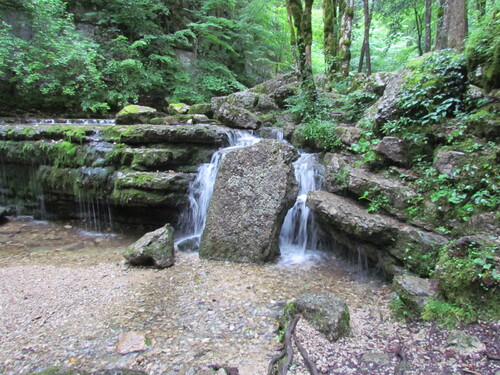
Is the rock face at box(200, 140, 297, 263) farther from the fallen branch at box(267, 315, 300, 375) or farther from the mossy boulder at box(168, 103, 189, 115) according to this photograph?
the mossy boulder at box(168, 103, 189, 115)

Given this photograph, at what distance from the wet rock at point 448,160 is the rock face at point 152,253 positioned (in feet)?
14.5

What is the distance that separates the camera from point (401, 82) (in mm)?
5465

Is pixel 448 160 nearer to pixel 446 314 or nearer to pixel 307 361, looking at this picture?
pixel 446 314

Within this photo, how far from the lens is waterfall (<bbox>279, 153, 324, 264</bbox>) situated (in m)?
5.52

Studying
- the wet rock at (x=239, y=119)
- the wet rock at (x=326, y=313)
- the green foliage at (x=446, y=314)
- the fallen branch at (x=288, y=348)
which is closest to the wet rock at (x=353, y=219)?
the green foliage at (x=446, y=314)

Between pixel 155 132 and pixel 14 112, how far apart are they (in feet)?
25.9

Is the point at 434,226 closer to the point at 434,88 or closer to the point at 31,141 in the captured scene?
the point at 434,88

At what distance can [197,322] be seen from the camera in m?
3.31

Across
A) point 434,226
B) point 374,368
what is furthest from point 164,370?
point 434,226

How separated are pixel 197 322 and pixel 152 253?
189 centimetres

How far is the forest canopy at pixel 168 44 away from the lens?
1061 cm

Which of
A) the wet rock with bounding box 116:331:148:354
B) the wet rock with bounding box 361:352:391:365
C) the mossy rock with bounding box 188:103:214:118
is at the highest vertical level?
the mossy rock with bounding box 188:103:214:118

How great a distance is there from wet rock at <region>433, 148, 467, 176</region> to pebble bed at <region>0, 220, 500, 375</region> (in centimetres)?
183

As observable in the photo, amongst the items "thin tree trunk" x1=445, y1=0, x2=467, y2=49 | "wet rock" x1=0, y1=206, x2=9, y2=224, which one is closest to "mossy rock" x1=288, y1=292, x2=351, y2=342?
Result: "thin tree trunk" x1=445, y1=0, x2=467, y2=49
